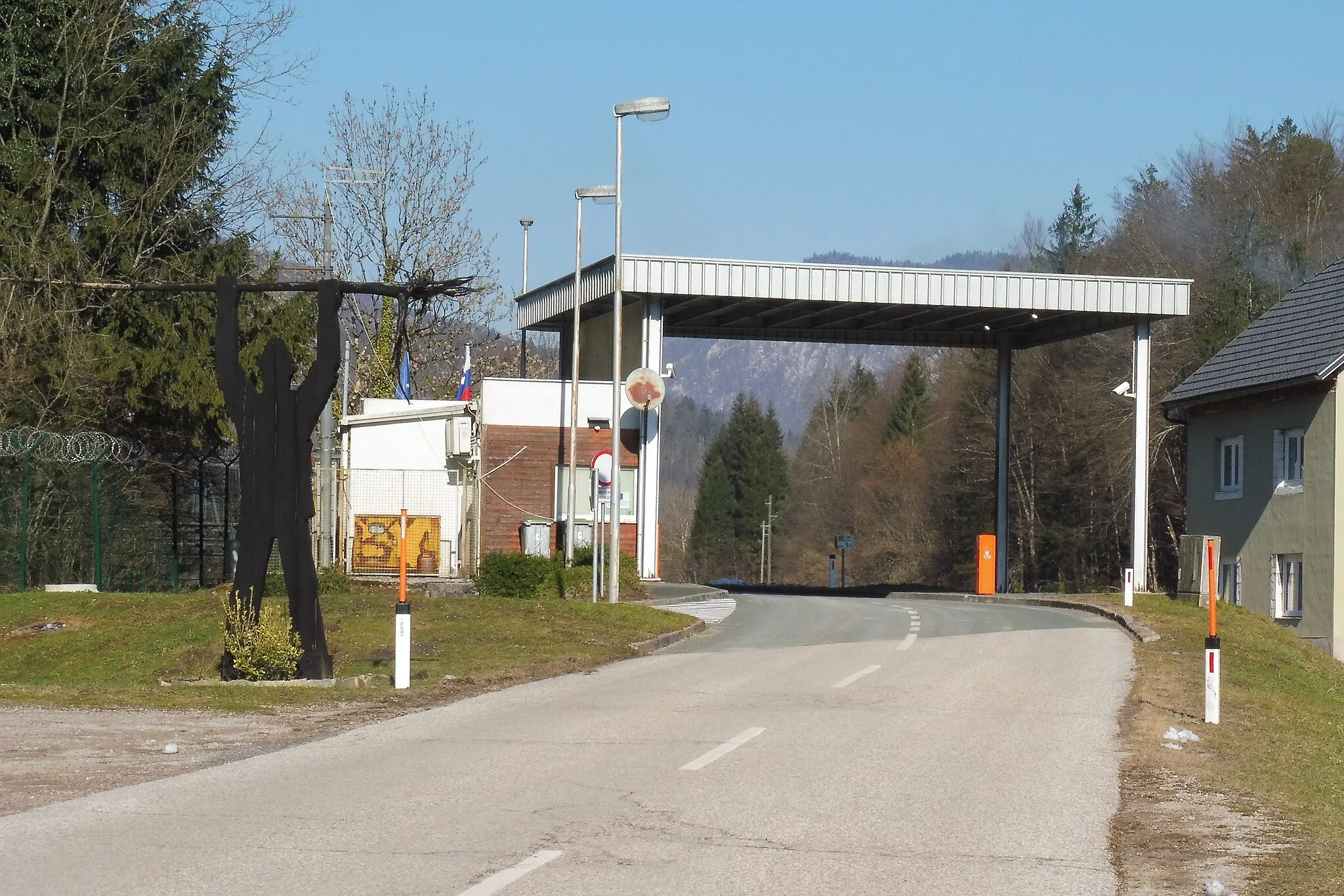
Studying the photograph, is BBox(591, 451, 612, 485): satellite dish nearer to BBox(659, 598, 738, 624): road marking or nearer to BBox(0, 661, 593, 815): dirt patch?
BBox(659, 598, 738, 624): road marking

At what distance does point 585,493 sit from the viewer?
3962 cm

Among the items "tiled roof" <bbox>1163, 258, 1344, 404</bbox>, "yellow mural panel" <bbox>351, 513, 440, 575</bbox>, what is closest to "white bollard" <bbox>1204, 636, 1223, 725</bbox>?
"yellow mural panel" <bbox>351, 513, 440, 575</bbox>

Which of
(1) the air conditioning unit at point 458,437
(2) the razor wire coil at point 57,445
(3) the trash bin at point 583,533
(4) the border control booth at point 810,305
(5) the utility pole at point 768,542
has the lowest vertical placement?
(5) the utility pole at point 768,542

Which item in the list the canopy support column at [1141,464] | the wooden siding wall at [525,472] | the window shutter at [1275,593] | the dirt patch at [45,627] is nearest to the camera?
the dirt patch at [45,627]

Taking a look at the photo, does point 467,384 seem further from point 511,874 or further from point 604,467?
point 511,874

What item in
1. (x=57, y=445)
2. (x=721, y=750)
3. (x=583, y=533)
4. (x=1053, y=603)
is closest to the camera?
(x=721, y=750)

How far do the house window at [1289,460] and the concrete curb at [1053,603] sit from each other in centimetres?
623

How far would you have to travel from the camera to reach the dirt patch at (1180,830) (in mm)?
7359

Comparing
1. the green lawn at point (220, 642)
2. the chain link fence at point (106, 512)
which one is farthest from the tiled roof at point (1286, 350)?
the chain link fence at point (106, 512)

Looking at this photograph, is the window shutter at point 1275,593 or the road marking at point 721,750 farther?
the window shutter at point 1275,593

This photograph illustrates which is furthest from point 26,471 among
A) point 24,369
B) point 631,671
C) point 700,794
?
point 700,794

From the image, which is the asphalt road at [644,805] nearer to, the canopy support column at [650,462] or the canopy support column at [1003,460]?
the canopy support column at [650,462]

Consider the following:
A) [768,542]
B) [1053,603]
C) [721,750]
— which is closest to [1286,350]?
[1053,603]

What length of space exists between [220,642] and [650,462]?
1991 centimetres
